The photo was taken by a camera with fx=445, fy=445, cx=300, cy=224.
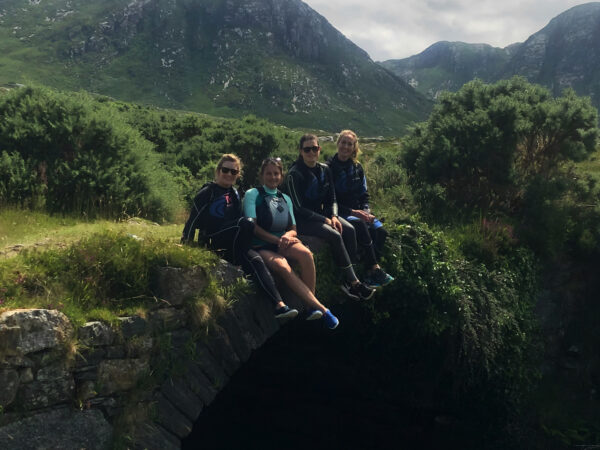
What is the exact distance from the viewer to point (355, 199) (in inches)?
262

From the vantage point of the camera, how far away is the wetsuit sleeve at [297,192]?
19.4 ft

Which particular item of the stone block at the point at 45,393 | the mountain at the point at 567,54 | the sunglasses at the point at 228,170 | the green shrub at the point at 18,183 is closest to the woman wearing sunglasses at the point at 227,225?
the sunglasses at the point at 228,170

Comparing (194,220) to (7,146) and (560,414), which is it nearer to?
(7,146)

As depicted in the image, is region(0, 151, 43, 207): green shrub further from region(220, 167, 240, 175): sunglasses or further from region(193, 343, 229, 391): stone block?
region(193, 343, 229, 391): stone block

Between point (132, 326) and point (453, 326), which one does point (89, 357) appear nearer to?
point (132, 326)

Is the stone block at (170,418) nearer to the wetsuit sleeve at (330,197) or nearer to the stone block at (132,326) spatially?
the stone block at (132,326)

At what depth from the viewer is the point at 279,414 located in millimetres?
A: 8570

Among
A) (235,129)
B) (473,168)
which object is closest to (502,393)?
(473,168)

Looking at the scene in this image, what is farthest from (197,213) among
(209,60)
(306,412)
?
(209,60)

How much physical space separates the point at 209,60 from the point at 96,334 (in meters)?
138

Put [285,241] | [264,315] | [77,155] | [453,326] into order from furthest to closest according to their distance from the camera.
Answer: [77,155]
[453,326]
[264,315]
[285,241]

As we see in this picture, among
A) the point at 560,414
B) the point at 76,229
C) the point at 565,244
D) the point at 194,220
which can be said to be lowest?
the point at 560,414

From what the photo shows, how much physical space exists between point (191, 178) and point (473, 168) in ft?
26.4

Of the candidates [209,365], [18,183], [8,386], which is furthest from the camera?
[18,183]
